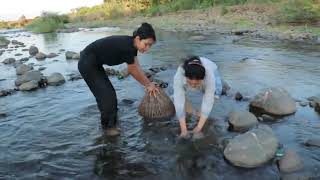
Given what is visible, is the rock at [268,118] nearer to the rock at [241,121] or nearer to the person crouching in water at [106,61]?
the rock at [241,121]

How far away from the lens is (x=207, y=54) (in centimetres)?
1452

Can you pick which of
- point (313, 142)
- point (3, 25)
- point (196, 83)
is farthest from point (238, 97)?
point (3, 25)

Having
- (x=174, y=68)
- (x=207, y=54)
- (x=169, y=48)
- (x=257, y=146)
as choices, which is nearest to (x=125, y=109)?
(x=257, y=146)

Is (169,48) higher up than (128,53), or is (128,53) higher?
(128,53)

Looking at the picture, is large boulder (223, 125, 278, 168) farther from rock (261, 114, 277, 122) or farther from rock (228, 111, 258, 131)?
rock (261, 114, 277, 122)

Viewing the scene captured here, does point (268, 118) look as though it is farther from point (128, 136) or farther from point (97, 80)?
point (97, 80)

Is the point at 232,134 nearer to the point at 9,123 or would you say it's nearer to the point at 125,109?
the point at 125,109

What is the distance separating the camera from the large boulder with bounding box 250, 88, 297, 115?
283 inches

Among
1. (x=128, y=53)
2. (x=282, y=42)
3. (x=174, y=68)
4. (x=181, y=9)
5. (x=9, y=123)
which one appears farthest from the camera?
(x=181, y=9)

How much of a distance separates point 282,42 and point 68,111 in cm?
1015

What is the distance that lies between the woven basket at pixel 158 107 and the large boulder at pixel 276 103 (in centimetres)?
157

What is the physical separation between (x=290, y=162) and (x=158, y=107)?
2.40 meters

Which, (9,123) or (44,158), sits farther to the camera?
(9,123)

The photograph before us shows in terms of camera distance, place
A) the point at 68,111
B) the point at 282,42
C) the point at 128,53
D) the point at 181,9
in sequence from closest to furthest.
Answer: the point at 128,53
the point at 68,111
the point at 282,42
the point at 181,9
